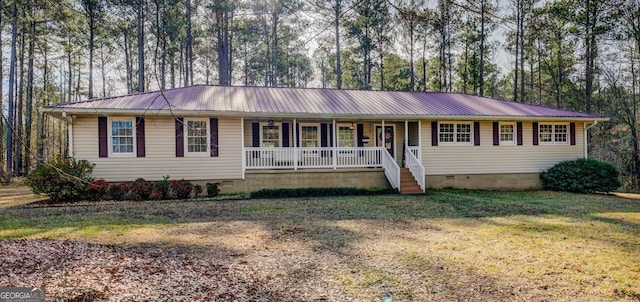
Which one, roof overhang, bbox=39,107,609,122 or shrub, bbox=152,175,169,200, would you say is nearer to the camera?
roof overhang, bbox=39,107,609,122

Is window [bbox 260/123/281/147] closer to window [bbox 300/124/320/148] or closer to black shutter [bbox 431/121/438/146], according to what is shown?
window [bbox 300/124/320/148]

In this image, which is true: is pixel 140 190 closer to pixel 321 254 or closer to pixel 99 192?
pixel 99 192

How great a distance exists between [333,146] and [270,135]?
2.76 metres

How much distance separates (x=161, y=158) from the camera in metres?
12.2

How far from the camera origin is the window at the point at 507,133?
1485 centimetres

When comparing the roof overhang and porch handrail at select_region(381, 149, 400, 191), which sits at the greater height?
the roof overhang

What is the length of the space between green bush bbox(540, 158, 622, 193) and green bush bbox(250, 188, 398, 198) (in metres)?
7.15

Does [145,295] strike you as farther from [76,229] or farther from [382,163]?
[382,163]

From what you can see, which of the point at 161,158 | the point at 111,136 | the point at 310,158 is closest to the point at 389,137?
the point at 310,158

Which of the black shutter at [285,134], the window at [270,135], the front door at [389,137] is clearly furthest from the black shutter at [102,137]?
the front door at [389,137]

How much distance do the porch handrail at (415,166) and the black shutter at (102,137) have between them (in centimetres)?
1089

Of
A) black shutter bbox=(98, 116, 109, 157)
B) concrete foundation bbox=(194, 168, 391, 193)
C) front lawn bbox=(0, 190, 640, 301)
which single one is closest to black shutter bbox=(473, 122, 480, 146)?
concrete foundation bbox=(194, 168, 391, 193)

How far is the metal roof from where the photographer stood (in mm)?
11836

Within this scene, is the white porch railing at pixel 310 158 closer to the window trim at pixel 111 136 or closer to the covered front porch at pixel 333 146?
the covered front porch at pixel 333 146
